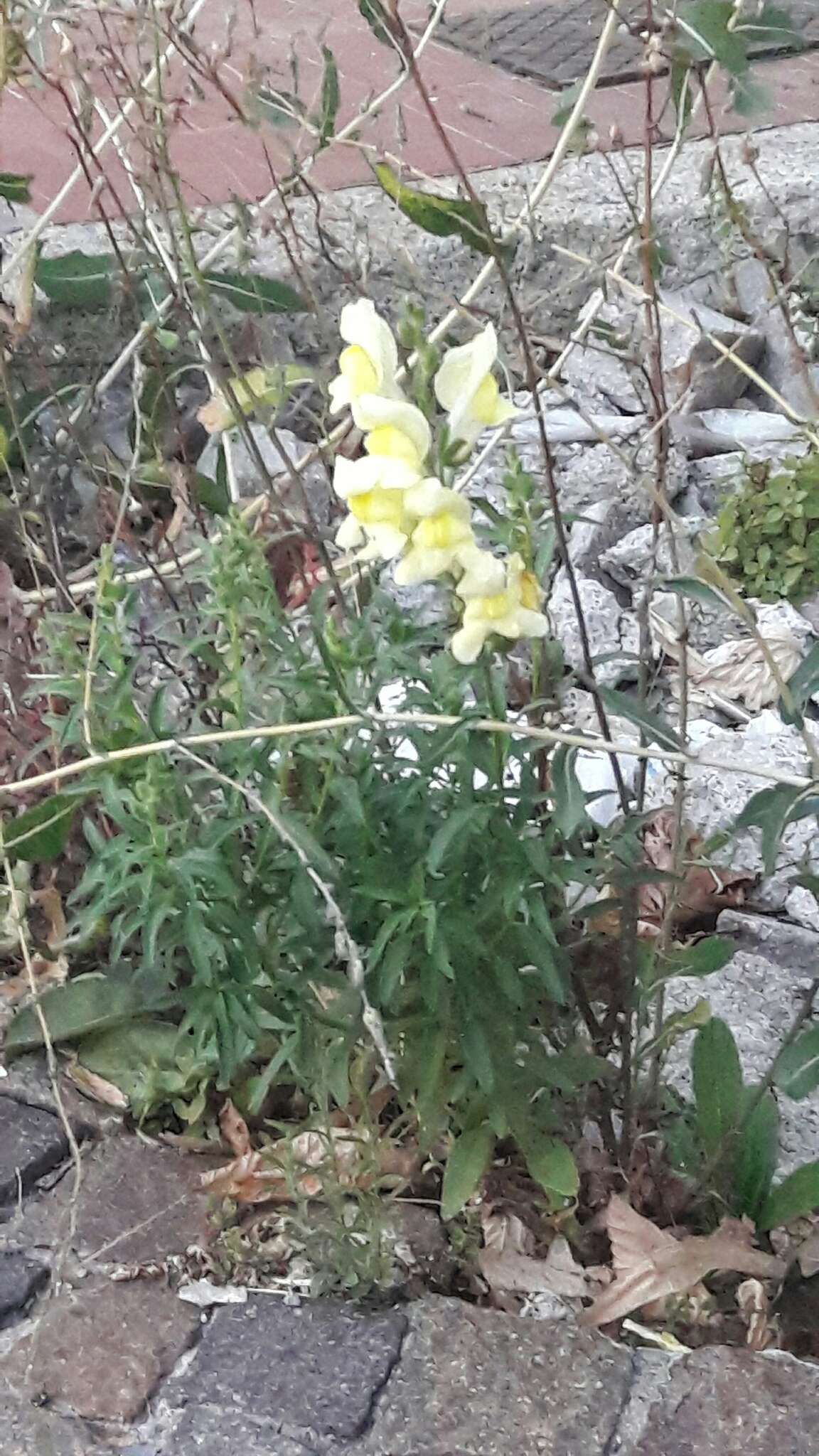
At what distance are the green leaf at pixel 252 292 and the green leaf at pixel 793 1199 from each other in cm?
148

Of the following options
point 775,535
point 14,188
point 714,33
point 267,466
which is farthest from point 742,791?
point 14,188

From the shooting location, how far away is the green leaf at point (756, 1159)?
1766 millimetres

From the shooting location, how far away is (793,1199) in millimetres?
1692

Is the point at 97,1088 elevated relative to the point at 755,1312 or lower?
elevated

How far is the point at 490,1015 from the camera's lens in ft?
5.18

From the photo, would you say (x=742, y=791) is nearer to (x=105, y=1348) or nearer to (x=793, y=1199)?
(x=793, y=1199)

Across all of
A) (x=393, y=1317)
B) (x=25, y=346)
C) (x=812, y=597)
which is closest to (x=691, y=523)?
(x=812, y=597)

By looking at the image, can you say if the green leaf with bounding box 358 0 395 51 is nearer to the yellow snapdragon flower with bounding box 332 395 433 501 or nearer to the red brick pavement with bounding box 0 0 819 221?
the yellow snapdragon flower with bounding box 332 395 433 501

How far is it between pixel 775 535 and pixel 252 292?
49.5 inches

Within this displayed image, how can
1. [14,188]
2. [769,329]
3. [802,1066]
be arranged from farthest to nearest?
1. [769,329]
2. [14,188]
3. [802,1066]

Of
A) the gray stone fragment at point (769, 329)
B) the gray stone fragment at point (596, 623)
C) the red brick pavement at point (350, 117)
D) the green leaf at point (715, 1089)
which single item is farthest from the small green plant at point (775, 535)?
the green leaf at point (715, 1089)

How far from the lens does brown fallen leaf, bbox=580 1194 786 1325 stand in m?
1.66

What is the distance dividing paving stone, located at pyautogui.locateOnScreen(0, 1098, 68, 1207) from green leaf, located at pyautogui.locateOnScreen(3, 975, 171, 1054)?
0.09m

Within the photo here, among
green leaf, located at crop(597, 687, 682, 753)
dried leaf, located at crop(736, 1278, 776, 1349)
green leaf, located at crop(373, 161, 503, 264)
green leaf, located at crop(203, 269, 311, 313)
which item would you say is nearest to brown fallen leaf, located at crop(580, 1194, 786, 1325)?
dried leaf, located at crop(736, 1278, 776, 1349)
